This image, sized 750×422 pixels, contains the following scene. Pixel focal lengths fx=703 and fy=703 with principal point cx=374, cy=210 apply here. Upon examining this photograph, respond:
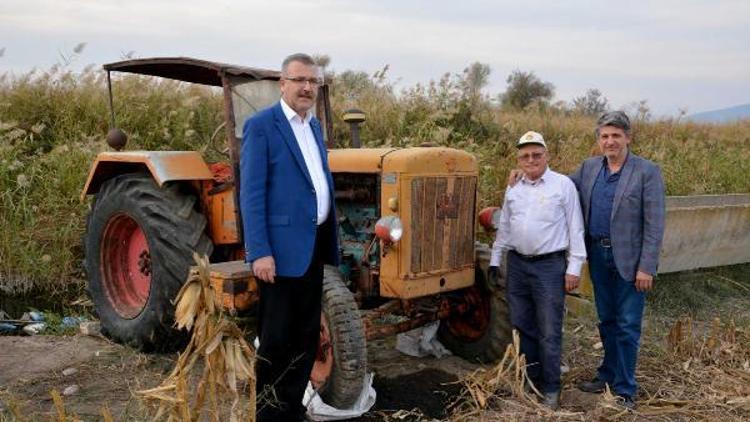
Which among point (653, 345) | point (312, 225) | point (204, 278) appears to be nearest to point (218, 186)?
point (312, 225)

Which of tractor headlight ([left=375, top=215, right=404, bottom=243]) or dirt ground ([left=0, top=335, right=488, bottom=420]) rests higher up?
tractor headlight ([left=375, top=215, right=404, bottom=243])

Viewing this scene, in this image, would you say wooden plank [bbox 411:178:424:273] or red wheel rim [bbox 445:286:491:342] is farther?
red wheel rim [bbox 445:286:491:342]

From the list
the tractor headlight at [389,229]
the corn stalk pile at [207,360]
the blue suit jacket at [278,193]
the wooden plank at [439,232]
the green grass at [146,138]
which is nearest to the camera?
the corn stalk pile at [207,360]

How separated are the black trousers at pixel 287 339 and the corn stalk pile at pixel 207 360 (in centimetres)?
44

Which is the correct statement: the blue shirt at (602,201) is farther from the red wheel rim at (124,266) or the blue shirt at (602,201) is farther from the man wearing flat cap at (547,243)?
the red wheel rim at (124,266)

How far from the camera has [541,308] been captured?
4.01 m

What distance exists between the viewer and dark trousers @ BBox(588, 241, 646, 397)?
3971mm

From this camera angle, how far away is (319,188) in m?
3.32

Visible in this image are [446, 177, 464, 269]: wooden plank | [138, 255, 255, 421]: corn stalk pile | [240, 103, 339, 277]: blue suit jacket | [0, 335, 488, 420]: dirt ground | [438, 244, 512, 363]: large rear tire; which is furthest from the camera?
[438, 244, 512, 363]: large rear tire

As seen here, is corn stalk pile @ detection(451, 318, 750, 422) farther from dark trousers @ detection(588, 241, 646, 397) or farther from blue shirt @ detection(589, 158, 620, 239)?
blue shirt @ detection(589, 158, 620, 239)

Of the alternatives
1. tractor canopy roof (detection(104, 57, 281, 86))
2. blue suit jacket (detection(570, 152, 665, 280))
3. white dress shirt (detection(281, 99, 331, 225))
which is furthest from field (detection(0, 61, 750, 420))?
white dress shirt (detection(281, 99, 331, 225))

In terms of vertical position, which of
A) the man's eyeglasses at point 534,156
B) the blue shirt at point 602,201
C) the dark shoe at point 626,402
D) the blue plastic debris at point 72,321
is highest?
the man's eyeglasses at point 534,156

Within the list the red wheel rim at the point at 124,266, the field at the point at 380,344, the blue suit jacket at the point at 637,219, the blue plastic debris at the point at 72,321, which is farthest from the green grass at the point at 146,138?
the blue suit jacket at the point at 637,219

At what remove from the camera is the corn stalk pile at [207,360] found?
252 cm
